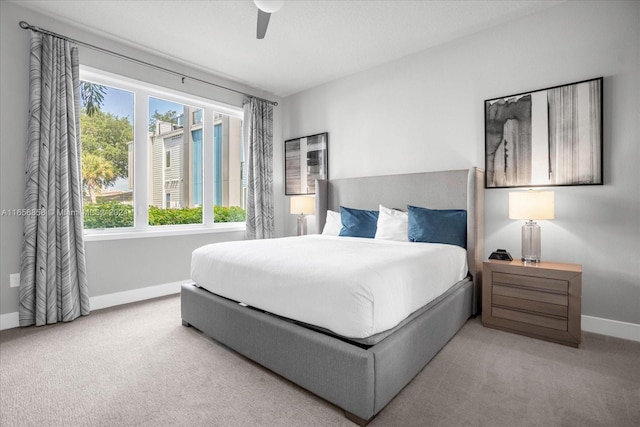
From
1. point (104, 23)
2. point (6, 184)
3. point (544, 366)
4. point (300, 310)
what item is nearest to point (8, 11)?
point (104, 23)

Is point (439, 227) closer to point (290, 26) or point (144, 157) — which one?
point (290, 26)

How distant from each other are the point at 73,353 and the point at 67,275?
3.16 feet

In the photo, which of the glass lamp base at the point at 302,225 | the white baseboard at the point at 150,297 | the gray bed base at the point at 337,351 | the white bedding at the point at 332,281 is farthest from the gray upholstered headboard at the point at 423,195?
the white baseboard at the point at 150,297

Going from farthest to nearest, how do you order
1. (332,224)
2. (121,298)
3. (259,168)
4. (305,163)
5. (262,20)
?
(305,163), (259,168), (332,224), (121,298), (262,20)

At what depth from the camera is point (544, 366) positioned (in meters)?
2.06

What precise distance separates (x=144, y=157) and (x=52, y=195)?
1.03 m

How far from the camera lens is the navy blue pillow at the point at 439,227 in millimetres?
2975

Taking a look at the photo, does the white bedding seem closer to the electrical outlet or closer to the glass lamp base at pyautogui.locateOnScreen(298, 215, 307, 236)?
the electrical outlet

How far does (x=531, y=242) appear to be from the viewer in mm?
2672

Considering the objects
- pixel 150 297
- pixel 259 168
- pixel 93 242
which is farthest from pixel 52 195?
pixel 259 168

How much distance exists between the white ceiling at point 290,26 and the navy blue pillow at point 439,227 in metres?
1.84

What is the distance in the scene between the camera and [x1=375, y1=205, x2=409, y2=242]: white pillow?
10.7 feet

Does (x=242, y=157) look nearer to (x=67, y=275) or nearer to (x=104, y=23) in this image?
(x=104, y=23)

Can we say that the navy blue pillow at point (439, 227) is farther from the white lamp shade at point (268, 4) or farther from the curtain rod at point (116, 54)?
the curtain rod at point (116, 54)
